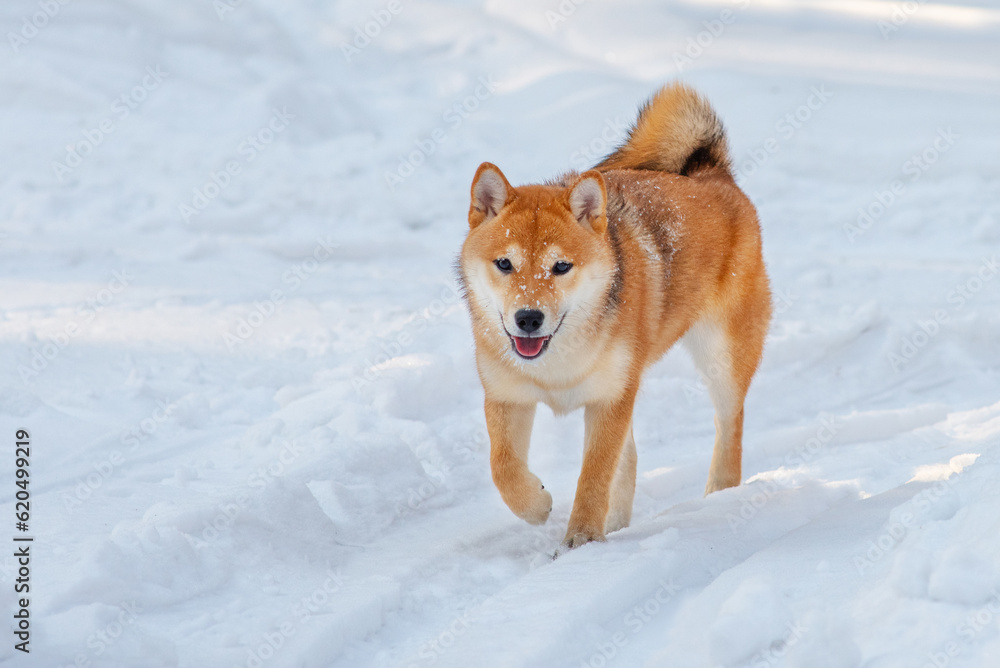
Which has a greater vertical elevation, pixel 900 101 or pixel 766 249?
pixel 900 101

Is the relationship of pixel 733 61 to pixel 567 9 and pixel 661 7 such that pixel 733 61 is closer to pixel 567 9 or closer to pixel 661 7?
pixel 661 7

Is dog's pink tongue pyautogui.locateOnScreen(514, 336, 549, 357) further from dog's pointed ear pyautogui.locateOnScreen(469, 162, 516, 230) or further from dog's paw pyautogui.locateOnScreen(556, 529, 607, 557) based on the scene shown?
dog's paw pyautogui.locateOnScreen(556, 529, 607, 557)

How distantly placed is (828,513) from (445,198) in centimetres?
592

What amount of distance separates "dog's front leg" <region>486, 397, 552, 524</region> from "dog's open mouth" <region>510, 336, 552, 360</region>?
1.33 ft

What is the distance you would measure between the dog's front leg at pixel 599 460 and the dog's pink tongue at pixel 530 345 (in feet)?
1.50

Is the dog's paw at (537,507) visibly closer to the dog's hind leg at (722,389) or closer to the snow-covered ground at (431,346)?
the snow-covered ground at (431,346)

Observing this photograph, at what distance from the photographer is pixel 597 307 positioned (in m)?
3.81

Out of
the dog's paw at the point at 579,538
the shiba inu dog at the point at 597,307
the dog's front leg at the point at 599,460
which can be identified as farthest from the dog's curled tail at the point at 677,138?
the dog's paw at the point at 579,538

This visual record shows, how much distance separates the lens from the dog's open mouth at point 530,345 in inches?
142

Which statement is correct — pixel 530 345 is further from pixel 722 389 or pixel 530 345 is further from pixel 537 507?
pixel 722 389

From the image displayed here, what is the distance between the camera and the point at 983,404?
5492 millimetres

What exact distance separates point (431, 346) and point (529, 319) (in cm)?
246

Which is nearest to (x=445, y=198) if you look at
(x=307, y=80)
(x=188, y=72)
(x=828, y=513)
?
(x=307, y=80)

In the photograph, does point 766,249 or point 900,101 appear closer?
point 766,249
